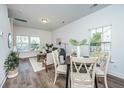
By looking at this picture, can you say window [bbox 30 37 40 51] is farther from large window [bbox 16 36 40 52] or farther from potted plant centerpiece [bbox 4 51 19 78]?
potted plant centerpiece [bbox 4 51 19 78]

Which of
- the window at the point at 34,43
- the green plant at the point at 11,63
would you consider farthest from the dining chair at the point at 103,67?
the window at the point at 34,43

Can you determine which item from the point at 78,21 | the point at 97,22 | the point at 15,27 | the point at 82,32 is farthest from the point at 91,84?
the point at 15,27

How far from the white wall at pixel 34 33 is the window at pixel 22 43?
32cm

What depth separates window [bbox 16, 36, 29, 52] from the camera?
6696mm

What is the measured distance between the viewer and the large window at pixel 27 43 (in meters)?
6.74

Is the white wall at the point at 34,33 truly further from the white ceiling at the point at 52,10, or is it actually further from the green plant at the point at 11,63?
the green plant at the point at 11,63

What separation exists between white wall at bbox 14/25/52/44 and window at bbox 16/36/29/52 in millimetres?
319

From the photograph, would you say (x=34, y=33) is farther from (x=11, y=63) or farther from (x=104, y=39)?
(x=104, y=39)

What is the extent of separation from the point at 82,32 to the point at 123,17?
204cm

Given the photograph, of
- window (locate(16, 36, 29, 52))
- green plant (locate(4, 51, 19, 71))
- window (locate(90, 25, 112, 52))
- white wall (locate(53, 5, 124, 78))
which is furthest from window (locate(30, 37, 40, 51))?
window (locate(90, 25, 112, 52))

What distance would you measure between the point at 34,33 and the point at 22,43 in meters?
1.26

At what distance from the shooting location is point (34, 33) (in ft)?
24.3

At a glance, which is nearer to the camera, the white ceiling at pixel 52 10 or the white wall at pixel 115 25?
the white wall at pixel 115 25

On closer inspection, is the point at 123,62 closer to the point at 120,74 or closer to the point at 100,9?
the point at 120,74
